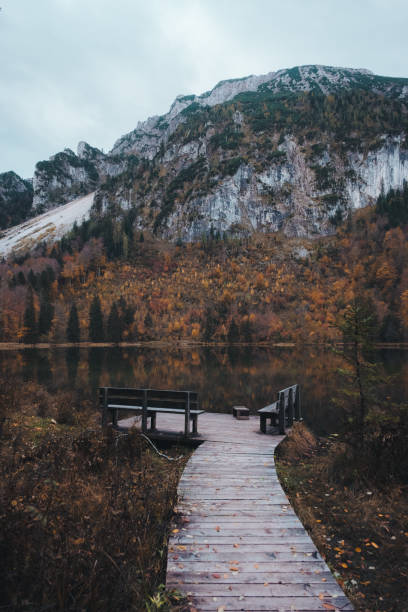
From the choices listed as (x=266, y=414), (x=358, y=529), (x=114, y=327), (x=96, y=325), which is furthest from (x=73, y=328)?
(x=358, y=529)

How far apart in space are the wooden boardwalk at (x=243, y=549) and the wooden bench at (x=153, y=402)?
7.75 feet

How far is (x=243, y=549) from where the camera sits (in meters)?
4.64

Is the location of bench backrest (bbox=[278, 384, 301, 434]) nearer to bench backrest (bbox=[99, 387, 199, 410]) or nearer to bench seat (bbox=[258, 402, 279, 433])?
bench seat (bbox=[258, 402, 279, 433])

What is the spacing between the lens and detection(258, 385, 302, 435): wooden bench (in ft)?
36.9

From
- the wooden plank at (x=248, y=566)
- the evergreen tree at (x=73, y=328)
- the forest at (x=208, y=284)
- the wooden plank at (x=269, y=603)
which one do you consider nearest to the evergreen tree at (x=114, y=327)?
the forest at (x=208, y=284)

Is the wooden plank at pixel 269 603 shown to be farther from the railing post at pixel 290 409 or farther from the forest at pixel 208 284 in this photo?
the forest at pixel 208 284

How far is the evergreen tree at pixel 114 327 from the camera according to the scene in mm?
95312

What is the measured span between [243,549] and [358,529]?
2.47 m

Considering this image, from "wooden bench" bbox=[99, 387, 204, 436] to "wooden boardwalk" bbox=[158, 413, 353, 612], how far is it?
2364 mm

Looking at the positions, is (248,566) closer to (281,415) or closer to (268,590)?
(268,590)

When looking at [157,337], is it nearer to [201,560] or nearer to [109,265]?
[109,265]

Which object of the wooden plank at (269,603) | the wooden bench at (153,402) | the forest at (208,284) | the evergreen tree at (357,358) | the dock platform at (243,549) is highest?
the forest at (208,284)

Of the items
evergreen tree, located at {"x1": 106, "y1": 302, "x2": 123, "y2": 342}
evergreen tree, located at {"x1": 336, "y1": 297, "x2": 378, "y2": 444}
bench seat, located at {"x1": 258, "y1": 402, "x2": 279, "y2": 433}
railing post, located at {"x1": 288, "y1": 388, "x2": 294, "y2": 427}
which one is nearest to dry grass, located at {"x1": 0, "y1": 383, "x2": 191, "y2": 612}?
evergreen tree, located at {"x1": 336, "y1": 297, "x2": 378, "y2": 444}

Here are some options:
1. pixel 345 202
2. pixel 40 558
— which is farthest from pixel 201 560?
pixel 345 202
